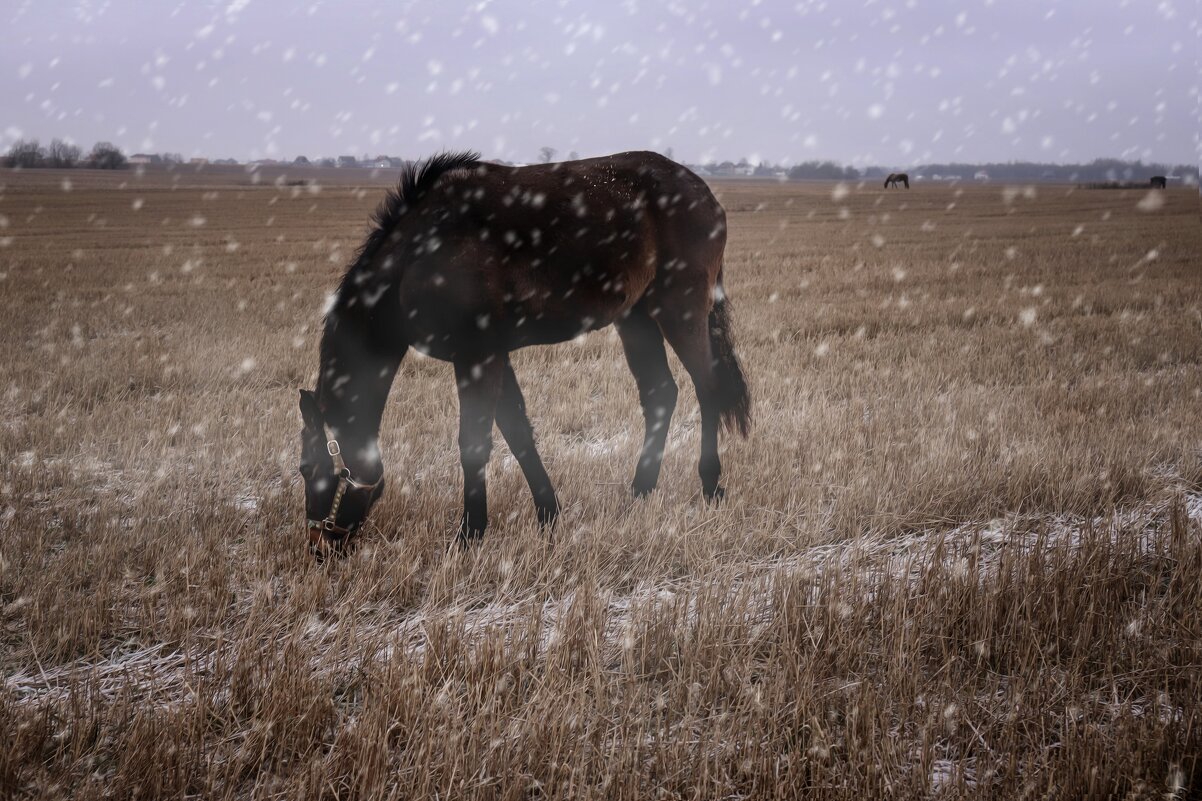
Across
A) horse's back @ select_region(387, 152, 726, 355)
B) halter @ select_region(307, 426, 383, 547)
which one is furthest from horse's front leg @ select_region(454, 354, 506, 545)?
halter @ select_region(307, 426, 383, 547)

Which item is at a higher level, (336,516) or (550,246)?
(550,246)

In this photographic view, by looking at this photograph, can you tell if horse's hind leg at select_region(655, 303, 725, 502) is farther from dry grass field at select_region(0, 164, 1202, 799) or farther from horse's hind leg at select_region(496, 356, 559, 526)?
horse's hind leg at select_region(496, 356, 559, 526)

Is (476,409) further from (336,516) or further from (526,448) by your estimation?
(336,516)

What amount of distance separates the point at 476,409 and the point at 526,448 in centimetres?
47

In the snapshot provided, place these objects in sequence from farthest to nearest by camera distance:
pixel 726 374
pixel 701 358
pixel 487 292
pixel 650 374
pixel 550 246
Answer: pixel 650 374 < pixel 726 374 < pixel 701 358 < pixel 550 246 < pixel 487 292

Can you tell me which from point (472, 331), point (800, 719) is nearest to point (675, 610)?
point (800, 719)

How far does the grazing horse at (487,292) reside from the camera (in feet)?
12.2

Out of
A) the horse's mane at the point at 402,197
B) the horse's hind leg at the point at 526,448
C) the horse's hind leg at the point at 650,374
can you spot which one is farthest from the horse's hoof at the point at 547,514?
the horse's mane at the point at 402,197

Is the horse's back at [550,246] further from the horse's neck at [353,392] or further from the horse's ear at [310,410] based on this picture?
the horse's ear at [310,410]

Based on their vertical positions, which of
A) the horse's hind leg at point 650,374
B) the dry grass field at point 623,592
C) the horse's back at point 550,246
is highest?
the horse's back at point 550,246

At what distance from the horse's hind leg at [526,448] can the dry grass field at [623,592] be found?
6.9 inches

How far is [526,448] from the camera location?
418cm

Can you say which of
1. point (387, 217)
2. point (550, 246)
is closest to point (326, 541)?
point (387, 217)

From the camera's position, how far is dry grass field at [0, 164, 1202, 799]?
2.28m
